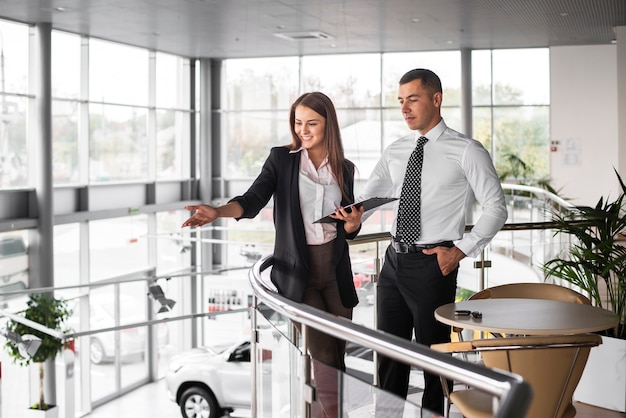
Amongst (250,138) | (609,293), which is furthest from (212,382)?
(609,293)

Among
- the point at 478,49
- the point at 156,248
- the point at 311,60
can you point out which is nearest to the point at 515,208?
the point at 478,49

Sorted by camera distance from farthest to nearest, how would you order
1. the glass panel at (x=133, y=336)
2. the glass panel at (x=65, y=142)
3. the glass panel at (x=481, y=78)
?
the glass panel at (x=481, y=78)
the glass panel at (x=133, y=336)
the glass panel at (x=65, y=142)

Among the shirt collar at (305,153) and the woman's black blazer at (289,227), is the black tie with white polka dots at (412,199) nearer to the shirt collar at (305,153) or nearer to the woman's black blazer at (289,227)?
the woman's black blazer at (289,227)

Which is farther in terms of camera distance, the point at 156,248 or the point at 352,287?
the point at 156,248

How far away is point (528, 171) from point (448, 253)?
1307 centimetres

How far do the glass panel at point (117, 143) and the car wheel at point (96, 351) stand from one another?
320cm

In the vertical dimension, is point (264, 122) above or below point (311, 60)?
below

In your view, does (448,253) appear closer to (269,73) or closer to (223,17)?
(223,17)

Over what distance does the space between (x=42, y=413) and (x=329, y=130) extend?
11506 millimetres

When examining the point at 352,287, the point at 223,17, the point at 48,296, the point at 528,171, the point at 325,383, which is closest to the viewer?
the point at 325,383

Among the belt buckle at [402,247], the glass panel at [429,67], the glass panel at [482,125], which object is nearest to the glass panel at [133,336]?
the glass panel at [429,67]

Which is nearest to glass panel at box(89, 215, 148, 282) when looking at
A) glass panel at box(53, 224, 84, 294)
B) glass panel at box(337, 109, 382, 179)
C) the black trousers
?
glass panel at box(53, 224, 84, 294)

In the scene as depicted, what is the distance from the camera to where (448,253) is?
3346 millimetres

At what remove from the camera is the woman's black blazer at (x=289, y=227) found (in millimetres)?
3148
